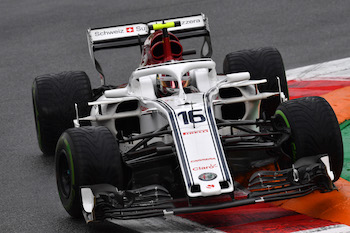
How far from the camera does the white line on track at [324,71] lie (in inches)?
487

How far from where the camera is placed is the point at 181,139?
23.8 feet

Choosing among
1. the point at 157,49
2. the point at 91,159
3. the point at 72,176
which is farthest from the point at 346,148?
the point at 72,176

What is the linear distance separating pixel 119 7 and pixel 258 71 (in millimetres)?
9844

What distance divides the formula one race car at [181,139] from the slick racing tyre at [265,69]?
0.01 metres

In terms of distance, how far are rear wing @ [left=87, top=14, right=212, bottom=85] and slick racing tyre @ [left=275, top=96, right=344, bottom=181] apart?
10.9 ft

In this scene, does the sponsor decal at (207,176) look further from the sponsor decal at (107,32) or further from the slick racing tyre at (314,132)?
the sponsor decal at (107,32)

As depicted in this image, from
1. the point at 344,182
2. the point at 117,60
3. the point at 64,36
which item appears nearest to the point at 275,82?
the point at 344,182

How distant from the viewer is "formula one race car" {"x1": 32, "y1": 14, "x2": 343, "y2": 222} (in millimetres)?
6891

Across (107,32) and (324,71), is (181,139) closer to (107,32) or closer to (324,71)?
(107,32)

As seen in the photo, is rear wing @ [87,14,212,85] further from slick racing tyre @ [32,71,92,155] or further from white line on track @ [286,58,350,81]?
white line on track @ [286,58,350,81]

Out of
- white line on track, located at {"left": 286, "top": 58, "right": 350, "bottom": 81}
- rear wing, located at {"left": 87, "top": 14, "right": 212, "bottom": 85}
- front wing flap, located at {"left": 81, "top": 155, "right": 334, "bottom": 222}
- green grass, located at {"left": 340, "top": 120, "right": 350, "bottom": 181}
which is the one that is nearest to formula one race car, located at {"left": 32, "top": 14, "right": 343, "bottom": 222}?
front wing flap, located at {"left": 81, "top": 155, "right": 334, "bottom": 222}

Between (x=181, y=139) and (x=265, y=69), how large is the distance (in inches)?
107

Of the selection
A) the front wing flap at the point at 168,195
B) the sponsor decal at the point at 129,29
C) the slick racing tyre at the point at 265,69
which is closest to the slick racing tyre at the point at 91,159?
the front wing flap at the point at 168,195

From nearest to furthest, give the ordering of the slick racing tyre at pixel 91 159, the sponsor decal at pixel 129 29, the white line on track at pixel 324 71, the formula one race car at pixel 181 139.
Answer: the formula one race car at pixel 181 139
the slick racing tyre at pixel 91 159
the sponsor decal at pixel 129 29
the white line on track at pixel 324 71
